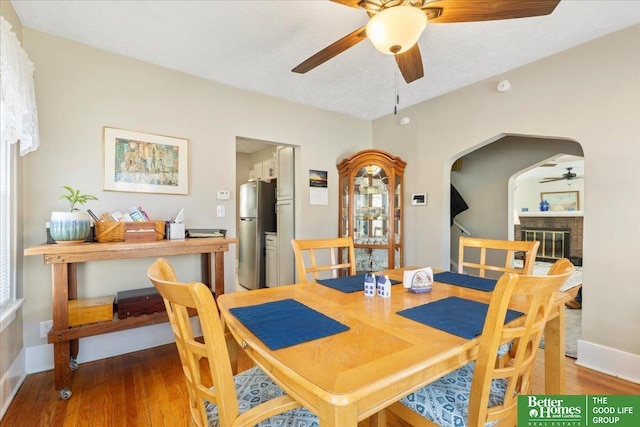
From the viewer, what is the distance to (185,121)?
2.79 m

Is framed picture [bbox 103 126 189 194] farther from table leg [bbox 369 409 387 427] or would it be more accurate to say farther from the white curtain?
table leg [bbox 369 409 387 427]

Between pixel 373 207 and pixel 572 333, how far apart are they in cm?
239

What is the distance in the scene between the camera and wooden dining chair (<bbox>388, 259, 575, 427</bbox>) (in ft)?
2.76

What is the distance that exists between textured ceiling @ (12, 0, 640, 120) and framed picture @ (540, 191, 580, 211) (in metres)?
7.30

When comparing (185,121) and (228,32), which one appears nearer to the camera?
(228,32)

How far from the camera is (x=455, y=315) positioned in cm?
117

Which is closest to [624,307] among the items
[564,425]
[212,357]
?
[564,425]

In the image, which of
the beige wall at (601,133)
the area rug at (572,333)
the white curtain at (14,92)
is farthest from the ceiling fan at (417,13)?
the area rug at (572,333)

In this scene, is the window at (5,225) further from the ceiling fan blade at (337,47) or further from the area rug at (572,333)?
the area rug at (572,333)

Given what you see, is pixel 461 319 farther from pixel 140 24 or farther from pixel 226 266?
pixel 140 24

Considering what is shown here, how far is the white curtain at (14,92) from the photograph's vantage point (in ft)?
4.74

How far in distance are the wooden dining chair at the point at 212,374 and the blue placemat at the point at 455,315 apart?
21.2 inches

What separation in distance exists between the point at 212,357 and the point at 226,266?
7.62 feet

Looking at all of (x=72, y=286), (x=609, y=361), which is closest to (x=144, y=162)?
(x=72, y=286)
